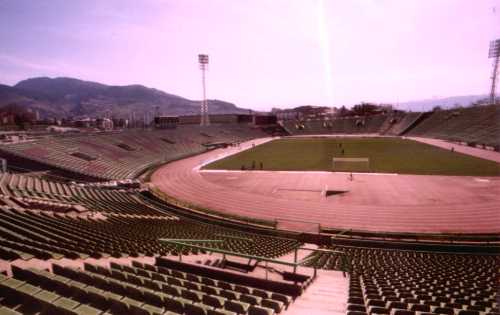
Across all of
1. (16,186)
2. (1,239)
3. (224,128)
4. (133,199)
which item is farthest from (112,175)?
(224,128)

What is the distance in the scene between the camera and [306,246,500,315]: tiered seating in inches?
249

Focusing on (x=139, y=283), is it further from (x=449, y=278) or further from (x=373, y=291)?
(x=449, y=278)

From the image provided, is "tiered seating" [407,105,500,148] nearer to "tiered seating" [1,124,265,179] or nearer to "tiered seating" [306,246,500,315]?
"tiered seating" [306,246,500,315]

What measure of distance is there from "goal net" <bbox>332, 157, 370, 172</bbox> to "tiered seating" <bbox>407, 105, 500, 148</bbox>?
32991 millimetres

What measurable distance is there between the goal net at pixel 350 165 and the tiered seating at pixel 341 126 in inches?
2495

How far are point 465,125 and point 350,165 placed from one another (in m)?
52.7

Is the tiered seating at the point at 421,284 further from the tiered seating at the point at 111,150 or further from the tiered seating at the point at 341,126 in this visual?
the tiered seating at the point at 341,126

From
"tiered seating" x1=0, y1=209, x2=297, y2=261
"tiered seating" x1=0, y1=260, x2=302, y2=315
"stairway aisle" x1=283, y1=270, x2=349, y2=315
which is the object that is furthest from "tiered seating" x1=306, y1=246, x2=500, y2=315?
"tiered seating" x1=0, y1=209, x2=297, y2=261

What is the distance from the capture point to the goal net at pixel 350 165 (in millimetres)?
43375

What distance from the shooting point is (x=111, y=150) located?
48.9m

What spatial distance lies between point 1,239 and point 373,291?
1031 cm

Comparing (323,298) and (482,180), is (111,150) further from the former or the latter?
(482,180)

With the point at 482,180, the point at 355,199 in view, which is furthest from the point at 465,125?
the point at 355,199

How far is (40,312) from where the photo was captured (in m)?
4.49
